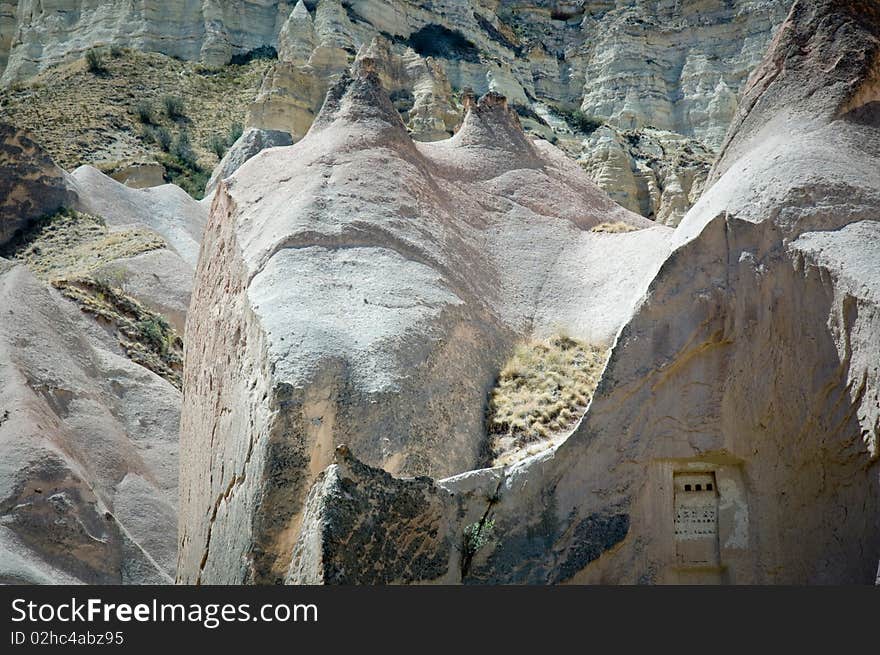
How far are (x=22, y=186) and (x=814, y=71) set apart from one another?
21840 mm

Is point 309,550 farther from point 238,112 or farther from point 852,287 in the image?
point 238,112

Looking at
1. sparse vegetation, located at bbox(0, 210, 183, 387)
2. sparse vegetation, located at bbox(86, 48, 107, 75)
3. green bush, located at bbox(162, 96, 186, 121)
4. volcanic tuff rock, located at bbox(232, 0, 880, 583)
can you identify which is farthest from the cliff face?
volcanic tuff rock, located at bbox(232, 0, 880, 583)

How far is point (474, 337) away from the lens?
13.6m

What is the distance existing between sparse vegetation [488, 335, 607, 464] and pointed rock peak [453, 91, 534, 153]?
483 cm

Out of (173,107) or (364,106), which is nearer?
(364,106)

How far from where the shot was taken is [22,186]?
30031 millimetres

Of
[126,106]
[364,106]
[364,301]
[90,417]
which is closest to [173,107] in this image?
[126,106]

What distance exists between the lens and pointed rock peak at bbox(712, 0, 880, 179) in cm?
1302

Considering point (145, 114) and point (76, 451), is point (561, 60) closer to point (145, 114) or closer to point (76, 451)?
point (145, 114)

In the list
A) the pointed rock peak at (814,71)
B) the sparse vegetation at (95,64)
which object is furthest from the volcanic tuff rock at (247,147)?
the pointed rock peak at (814,71)

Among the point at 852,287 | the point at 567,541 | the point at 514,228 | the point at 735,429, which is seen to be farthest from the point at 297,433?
the point at 514,228

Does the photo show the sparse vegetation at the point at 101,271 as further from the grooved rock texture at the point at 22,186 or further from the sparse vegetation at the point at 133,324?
the grooved rock texture at the point at 22,186

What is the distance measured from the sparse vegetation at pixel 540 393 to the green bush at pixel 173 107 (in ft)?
145

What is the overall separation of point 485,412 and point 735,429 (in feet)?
8.83
